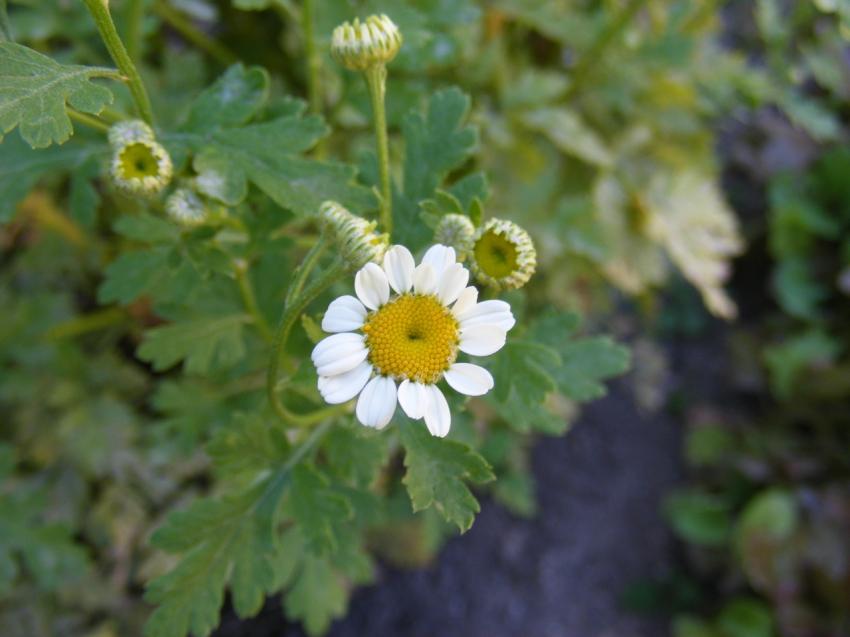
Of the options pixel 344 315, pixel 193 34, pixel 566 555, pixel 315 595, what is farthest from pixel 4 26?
pixel 566 555

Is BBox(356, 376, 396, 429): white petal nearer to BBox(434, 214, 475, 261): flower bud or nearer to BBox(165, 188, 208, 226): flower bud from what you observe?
BBox(434, 214, 475, 261): flower bud

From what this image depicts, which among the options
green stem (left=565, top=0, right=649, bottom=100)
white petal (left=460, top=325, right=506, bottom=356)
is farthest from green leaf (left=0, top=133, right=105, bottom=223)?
green stem (left=565, top=0, right=649, bottom=100)

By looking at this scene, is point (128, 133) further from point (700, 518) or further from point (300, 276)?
point (700, 518)

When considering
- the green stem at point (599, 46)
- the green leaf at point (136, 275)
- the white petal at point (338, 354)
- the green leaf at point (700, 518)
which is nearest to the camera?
the white petal at point (338, 354)

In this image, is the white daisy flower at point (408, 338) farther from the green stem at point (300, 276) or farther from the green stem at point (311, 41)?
the green stem at point (311, 41)

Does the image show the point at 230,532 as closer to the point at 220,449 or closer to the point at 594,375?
the point at 220,449

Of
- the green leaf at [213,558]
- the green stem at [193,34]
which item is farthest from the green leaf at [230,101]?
the green stem at [193,34]
